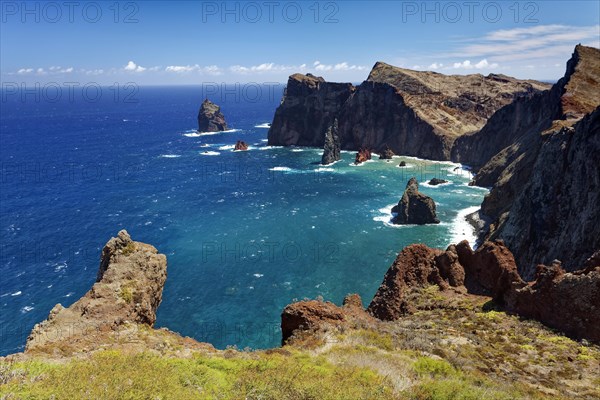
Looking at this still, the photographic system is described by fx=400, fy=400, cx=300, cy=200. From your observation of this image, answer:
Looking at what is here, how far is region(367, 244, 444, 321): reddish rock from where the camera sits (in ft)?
98.3

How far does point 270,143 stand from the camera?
604ft

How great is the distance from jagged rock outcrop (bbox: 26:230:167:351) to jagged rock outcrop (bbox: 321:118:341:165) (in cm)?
12006

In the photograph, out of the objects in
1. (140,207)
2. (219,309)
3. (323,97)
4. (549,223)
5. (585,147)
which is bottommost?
(219,309)

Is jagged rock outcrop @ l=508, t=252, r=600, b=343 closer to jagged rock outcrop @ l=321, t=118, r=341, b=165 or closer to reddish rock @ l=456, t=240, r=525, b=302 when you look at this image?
reddish rock @ l=456, t=240, r=525, b=302

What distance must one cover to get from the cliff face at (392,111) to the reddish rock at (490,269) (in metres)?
119

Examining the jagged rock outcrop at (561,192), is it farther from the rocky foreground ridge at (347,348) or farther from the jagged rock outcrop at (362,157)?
the jagged rock outcrop at (362,157)

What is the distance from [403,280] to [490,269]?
648 cm

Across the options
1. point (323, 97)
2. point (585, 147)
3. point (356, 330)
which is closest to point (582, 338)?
point (356, 330)

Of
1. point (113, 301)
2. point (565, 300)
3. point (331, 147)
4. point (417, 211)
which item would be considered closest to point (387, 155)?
point (331, 147)

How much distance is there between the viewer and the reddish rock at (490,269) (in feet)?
89.9

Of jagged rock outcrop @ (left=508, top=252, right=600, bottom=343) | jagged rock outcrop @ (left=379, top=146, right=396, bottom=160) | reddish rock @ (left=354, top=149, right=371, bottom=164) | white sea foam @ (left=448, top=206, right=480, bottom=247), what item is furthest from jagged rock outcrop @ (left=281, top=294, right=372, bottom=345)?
jagged rock outcrop @ (left=379, top=146, right=396, bottom=160)

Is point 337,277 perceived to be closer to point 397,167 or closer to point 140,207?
point 140,207

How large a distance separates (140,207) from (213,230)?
87.5ft

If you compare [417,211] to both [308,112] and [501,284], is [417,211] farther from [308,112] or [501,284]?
[308,112]
